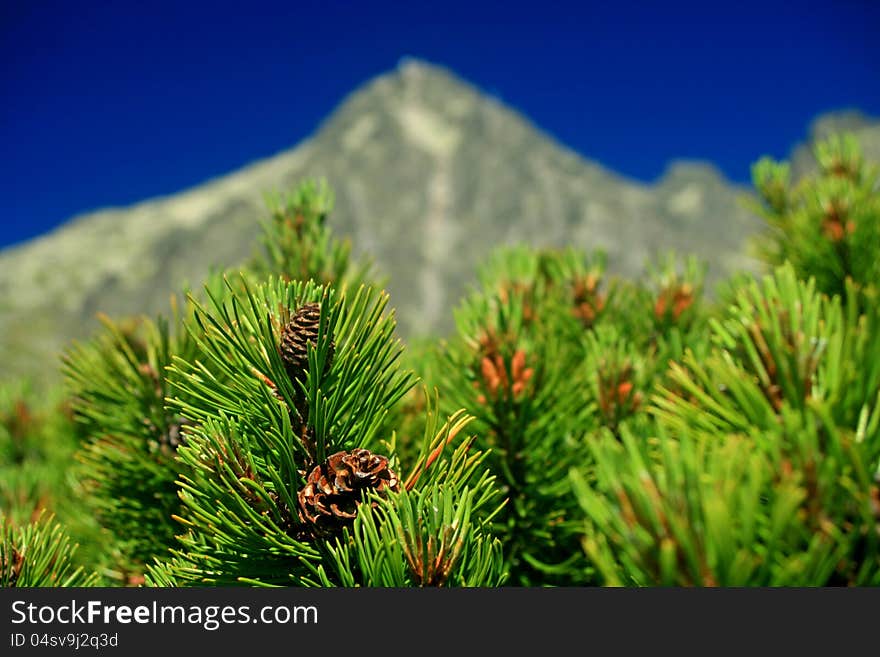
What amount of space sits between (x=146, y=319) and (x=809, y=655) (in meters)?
1.25

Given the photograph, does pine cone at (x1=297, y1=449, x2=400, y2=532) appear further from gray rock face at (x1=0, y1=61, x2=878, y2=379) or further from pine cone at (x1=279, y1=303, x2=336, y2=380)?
gray rock face at (x1=0, y1=61, x2=878, y2=379)

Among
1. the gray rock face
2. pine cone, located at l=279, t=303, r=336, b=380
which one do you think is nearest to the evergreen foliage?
pine cone, located at l=279, t=303, r=336, b=380

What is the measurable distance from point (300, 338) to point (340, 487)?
0.22m

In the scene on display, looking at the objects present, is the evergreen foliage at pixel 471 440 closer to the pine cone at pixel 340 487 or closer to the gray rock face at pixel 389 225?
the pine cone at pixel 340 487

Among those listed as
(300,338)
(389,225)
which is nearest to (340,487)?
(300,338)

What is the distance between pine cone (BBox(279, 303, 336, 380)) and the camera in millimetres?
812

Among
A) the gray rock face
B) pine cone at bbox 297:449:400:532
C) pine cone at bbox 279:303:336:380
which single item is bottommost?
pine cone at bbox 297:449:400:532

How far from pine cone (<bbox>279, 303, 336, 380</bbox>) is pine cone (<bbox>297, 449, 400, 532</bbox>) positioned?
0.15 meters

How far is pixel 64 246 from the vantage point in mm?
162750

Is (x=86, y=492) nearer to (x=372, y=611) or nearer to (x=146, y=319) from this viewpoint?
(x=146, y=319)

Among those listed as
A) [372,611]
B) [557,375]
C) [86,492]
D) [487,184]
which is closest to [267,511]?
[372,611]

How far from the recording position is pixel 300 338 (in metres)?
0.81

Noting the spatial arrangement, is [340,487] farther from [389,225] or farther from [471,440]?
[389,225]

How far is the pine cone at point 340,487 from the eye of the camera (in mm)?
772
